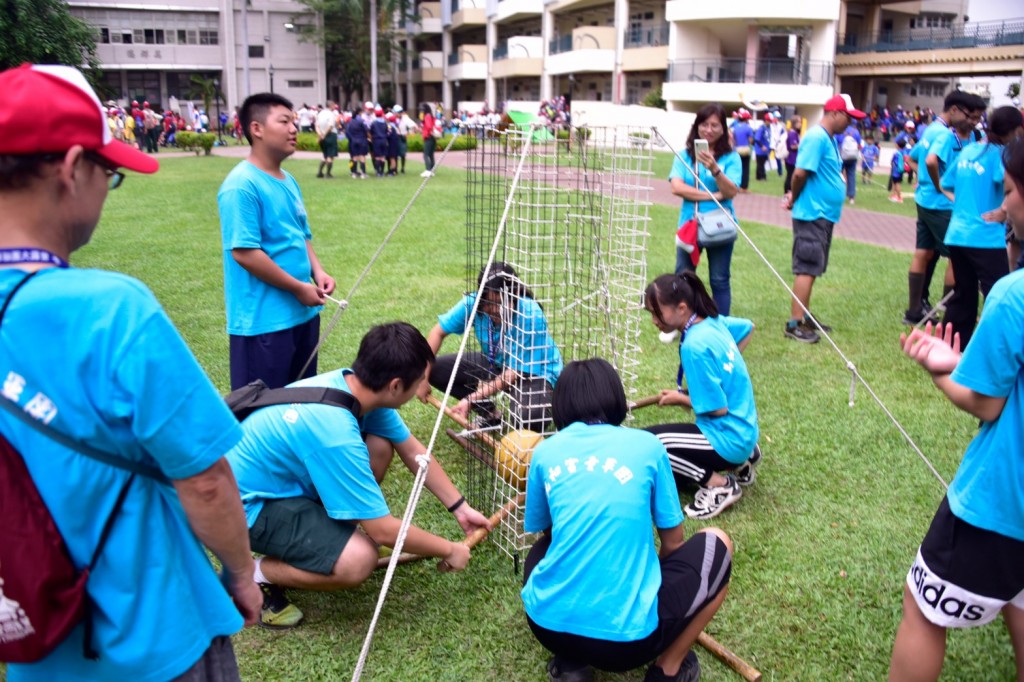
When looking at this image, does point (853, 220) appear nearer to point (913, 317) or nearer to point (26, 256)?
point (913, 317)

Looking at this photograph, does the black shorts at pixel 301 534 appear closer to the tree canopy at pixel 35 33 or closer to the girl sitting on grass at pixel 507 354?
the girl sitting on grass at pixel 507 354

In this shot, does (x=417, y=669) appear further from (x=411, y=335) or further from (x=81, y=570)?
(x=81, y=570)

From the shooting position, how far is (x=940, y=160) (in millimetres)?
6270

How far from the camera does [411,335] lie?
105 inches

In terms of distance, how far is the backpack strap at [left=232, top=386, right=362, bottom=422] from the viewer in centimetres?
263

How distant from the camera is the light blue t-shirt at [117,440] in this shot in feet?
3.97

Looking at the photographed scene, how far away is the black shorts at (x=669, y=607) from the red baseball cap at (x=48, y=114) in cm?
175

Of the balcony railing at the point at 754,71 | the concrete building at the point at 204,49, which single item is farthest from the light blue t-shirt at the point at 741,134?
the concrete building at the point at 204,49

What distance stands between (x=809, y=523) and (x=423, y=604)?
5.75ft

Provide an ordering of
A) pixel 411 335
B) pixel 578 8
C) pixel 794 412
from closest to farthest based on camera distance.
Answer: pixel 411 335, pixel 794 412, pixel 578 8

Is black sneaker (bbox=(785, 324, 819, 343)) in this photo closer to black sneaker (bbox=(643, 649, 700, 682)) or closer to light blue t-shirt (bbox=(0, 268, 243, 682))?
black sneaker (bbox=(643, 649, 700, 682))

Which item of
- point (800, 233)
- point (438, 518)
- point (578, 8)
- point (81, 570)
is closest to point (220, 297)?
point (438, 518)

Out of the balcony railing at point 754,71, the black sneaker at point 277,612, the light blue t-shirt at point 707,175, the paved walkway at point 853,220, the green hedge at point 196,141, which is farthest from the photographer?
the balcony railing at point 754,71

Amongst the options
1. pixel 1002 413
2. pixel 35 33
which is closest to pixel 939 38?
pixel 35 33
